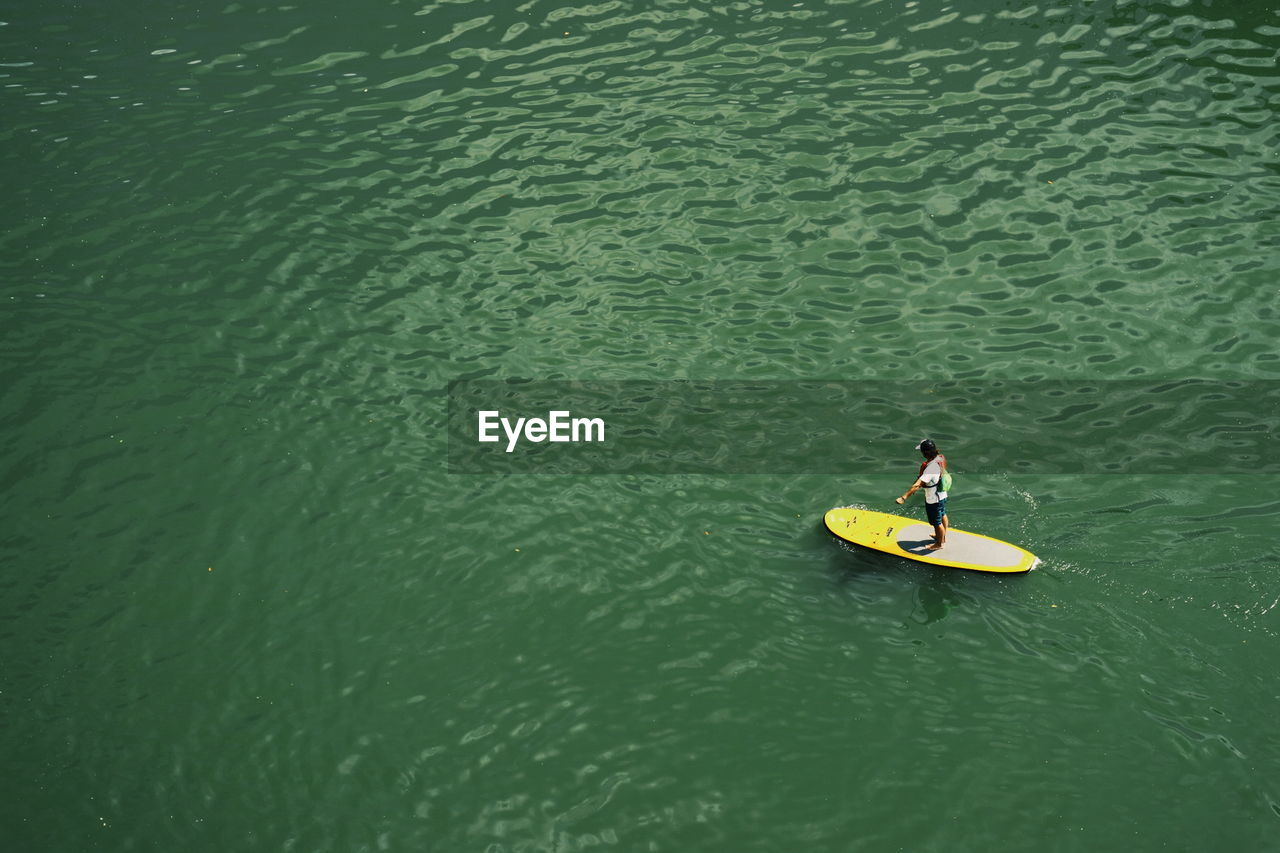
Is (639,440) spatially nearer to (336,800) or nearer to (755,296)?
(755,296)

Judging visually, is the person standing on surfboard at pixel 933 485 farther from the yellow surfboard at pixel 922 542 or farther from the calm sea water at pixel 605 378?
the calm sea water at pixel 605 378

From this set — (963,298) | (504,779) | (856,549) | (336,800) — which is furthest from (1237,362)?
(336,800)

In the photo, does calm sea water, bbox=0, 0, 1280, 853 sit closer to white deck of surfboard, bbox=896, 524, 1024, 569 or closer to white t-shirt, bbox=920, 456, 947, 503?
white deck of surfboard, bbox=896, 524, 1024, 569

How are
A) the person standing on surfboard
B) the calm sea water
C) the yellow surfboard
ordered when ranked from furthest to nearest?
the yellow surfboard → the person standing on surfboard → the calm sea water

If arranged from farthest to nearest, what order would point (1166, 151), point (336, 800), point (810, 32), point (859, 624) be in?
point (810, 32) → point (1166, 151) → point (859, 624) → point (336, 800)

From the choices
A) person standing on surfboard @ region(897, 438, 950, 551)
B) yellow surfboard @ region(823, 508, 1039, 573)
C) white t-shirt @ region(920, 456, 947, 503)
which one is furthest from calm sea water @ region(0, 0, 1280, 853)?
white t-shirt @ region(920, 456, 947, 503)

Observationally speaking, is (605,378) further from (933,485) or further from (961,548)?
(961,548)

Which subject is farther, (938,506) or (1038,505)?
(1038,505)
